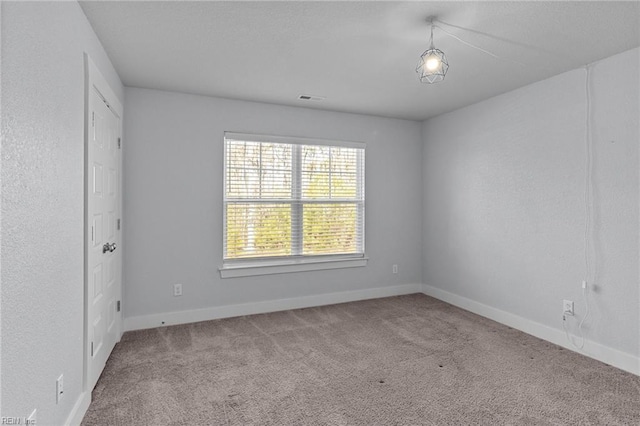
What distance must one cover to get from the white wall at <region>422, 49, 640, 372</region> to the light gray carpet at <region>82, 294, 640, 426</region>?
18.0 inches

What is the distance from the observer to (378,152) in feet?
15.9

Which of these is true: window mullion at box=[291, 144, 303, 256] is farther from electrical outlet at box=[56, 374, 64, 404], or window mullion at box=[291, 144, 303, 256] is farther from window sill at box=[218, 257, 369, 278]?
electrical outlet at box=[56, 374, 64, 404]

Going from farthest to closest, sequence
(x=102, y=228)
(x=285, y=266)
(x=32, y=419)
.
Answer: (x=285, y=266), (x=102, y=228), (x=32, y=419)

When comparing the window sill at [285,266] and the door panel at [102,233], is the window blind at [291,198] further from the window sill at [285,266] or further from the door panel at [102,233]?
the door panel at [102,233]

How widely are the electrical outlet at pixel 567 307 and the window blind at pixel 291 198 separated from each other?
2.26 m

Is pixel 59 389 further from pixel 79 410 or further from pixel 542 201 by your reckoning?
pixel 542 201

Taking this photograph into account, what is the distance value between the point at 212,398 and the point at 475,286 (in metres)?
3.12

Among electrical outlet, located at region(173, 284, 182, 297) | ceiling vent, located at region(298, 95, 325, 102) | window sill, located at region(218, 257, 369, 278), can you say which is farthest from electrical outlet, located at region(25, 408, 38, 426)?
ceiling vent, located at region(298, 95, 325, 102)

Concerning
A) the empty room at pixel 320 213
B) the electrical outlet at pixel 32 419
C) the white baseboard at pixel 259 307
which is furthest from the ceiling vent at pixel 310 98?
the electrical outlet at pixel 32 419

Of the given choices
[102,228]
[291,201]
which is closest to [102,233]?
[102,228]

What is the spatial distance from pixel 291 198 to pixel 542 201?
2623 millimetres

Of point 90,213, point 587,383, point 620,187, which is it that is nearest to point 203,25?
point 90,213

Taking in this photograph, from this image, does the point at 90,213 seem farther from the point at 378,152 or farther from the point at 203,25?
the point at 378,152

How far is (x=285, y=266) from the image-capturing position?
14.1 ft
